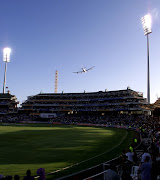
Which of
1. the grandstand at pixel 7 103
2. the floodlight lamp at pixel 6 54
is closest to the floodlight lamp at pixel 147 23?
the floodlight lamp at pixel 6 54

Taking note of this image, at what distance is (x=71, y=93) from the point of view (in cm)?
11625

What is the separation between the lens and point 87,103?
103 m

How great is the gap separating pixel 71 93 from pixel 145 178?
360ft

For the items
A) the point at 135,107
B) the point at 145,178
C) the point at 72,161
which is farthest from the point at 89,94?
the point at 145,178

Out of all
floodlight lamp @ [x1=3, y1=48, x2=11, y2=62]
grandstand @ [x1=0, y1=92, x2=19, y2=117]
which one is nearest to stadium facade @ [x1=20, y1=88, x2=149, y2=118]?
grandstand @ [x1=0, y1=92, x2=19, y2=117]

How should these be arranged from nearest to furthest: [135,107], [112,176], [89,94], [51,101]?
[112,176] < [135,107] < [89,94] < [51,101]

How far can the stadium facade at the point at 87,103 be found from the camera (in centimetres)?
8600

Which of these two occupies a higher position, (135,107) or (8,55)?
(8,55)

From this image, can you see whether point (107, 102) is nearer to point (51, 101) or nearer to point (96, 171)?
point (51, 101)

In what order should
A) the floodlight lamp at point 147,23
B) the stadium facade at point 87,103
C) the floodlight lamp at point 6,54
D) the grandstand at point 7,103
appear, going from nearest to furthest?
1. the floodlight lamp at point 147,23
2. the stadium facade at point 87,103
3. the floodlight lamp at point 6,54
4. the grandstand at point 7,103

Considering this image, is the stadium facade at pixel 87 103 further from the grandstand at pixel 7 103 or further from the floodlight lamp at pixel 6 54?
the floodlight lamp at pixel 6 54

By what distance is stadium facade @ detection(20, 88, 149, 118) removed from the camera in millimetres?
86000

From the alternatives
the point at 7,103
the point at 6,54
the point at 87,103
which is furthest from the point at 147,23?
the point at 7,103

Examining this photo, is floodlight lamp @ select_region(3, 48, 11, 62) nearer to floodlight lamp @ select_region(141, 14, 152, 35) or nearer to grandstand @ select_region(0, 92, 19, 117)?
grandstand @ select_region(0, 92, 19, 117)
